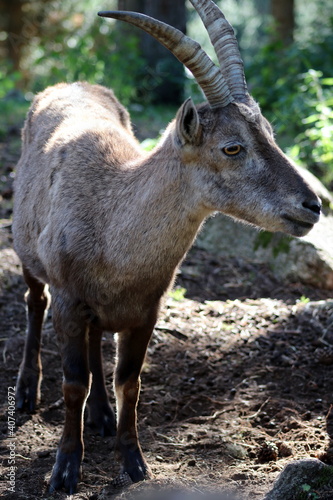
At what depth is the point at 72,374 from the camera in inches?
176

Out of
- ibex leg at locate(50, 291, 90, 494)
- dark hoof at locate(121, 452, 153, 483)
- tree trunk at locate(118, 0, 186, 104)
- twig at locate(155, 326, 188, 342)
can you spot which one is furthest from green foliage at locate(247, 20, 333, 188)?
dark hoof at locate(121, 452, 153, 483)

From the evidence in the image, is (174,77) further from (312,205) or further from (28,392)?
(312,205)

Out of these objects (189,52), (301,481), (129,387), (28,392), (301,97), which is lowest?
(28,392)

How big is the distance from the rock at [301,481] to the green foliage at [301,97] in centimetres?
542

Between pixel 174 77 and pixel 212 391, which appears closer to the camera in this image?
pixel 212 391

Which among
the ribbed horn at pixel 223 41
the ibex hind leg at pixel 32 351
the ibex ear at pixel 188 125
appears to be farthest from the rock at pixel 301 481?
the ibex hind leg at pixel 32 351

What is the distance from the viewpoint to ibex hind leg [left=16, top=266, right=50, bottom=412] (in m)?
5.46

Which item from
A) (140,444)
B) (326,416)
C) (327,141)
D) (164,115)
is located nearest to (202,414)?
(140,444)

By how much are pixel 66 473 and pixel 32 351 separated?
150cm

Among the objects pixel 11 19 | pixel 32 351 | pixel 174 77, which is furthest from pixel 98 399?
pixel 11 19

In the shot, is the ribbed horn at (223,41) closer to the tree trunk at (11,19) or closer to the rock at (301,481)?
the rock at (301,481)

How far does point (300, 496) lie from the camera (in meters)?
3.49

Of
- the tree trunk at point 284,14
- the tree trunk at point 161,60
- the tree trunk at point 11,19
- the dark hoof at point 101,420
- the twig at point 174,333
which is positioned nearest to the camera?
the dark hoof at point 101,420

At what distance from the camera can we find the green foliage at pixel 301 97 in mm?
8757
